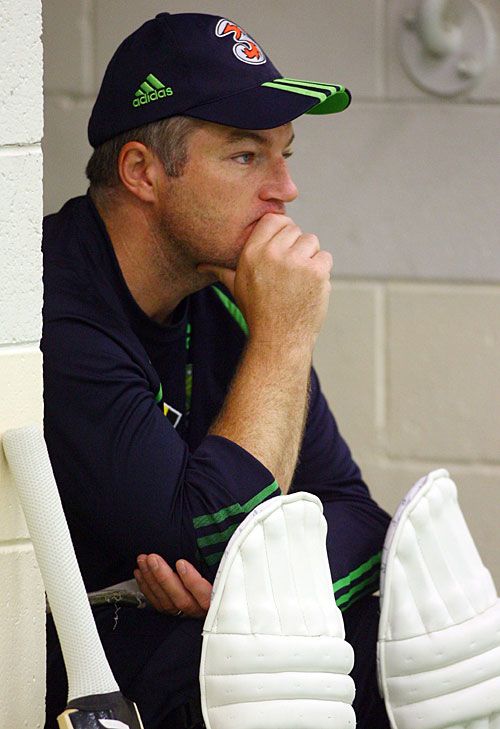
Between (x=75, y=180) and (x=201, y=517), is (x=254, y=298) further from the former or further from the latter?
(x=75, y=180)

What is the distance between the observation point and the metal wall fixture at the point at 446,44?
278 cm

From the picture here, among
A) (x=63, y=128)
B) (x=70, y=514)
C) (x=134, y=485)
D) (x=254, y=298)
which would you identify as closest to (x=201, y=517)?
(x=134, y=485)

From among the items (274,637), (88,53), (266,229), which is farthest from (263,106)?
(88,53)

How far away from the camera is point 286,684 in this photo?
5.49 ft

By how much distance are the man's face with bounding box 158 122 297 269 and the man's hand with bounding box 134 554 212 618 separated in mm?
508

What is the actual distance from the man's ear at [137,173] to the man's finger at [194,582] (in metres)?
0.60

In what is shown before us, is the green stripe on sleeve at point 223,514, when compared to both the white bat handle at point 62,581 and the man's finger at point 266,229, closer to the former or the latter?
the white bat handle at point 62,581

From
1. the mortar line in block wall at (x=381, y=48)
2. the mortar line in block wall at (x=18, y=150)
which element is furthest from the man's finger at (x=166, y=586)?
the mortar line in block wall at (x=381, y=48)

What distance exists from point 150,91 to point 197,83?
79 millimetres

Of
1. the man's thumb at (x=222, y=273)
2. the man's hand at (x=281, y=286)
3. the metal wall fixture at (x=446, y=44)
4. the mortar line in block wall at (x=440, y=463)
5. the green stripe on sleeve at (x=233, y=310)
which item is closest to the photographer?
the man's hand at (x=281, y=286)

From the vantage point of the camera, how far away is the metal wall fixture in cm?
278

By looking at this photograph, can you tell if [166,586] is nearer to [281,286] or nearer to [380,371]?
[281,286]

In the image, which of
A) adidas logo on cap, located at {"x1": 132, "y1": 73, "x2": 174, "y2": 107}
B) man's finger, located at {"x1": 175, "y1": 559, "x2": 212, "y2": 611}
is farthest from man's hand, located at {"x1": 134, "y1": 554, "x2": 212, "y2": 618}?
adidas logo on cap, located at {"x1": 132, "y1": 73, "x2": 174, "y2": 107}

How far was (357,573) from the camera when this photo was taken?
2064 mm
